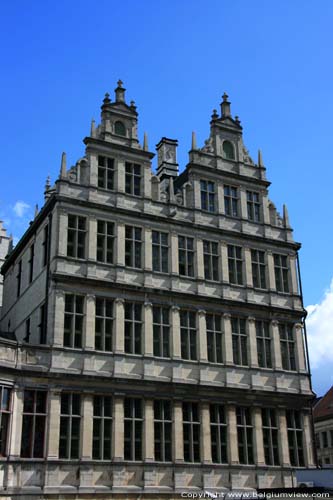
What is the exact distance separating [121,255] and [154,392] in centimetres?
662

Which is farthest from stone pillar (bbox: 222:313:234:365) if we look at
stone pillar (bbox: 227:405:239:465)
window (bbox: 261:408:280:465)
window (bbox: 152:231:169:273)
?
window (bbox: 152:231:169:273)

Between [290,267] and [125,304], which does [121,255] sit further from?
[290,267]

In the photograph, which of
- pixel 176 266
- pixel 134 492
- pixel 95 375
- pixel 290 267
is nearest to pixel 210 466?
pixel 134 492

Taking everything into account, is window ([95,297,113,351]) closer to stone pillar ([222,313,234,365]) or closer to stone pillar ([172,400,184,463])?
stone pillar ([172,400,184,463])

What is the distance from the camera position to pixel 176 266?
3400 centimetres

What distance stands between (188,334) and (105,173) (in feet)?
29.4

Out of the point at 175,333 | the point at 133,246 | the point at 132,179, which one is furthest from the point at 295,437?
the point at 132,179

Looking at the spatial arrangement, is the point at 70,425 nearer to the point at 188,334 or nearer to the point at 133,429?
the point at 133,429

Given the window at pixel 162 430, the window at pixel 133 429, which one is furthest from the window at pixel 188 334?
the window at pixel 133 429

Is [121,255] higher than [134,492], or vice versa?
[121,255]

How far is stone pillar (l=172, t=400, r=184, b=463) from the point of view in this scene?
30.8 meters

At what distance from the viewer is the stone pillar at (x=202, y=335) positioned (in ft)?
109

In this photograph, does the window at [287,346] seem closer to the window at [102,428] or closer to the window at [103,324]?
the window at [103,324]

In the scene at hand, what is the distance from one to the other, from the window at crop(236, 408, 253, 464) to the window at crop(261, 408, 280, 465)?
33.6 inches
